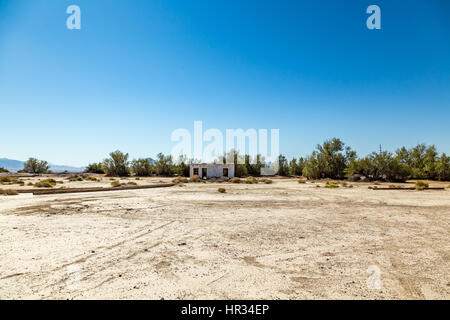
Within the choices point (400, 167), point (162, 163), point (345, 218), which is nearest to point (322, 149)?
point (400, 167)

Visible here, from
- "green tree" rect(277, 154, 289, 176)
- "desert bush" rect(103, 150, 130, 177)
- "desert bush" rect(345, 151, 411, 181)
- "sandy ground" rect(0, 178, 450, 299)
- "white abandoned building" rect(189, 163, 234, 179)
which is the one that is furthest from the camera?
"green tree" rect(277, 154, 289, 176)

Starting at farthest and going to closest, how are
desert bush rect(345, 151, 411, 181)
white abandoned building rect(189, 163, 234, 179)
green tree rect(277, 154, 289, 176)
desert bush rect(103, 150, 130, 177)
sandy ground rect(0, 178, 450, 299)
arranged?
green tree rect(277, 154, 289, 176)
desert bush rect(103, 150, 130, 177)
white abandoned building rect(189, 163, 234, 179)
desert bush rect(345, 151, 411, 181)
sandy ground rect(0, 178, 450, 299)

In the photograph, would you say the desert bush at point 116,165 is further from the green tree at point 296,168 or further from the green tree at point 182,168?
the green tree at point 296,168

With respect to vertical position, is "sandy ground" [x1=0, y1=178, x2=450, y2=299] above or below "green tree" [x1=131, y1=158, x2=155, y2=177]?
below

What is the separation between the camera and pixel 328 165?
38906mm

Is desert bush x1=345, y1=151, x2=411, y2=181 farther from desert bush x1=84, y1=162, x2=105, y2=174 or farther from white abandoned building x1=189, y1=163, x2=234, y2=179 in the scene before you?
desert bush x1=84, y1=162, x2=105, y2=174

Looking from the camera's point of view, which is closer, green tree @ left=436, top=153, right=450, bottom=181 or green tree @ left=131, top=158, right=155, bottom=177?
green tree @ left=436, top=153, right=450, bottom=181

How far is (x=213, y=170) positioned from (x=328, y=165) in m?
18.2

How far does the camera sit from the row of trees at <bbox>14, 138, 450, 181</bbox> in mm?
33406

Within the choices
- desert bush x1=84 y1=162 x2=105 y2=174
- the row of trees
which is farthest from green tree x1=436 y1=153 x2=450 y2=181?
desert bush x1=84 y1=162 x2=105 y2=174

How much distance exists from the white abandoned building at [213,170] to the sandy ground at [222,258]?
103ft

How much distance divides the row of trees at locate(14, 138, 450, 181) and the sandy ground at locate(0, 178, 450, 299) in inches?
1108

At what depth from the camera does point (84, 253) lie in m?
5.18

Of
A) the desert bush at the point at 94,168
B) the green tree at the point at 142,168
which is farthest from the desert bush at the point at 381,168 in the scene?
the desert bush at the point at 94,168
